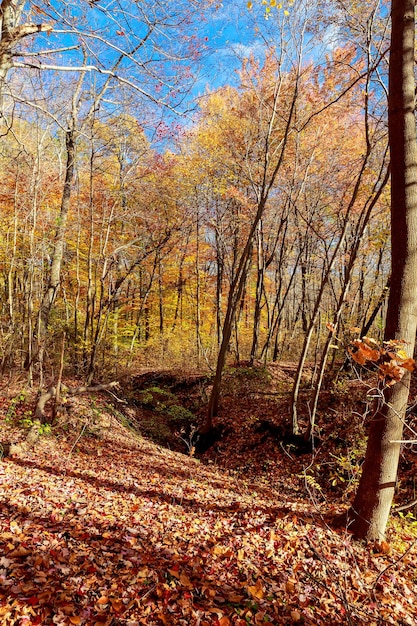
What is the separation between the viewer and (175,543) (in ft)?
13.0

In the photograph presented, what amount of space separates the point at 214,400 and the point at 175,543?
5986 millimetres

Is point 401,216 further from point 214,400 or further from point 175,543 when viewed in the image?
point 214,400

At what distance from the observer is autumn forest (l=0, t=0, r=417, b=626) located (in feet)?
10.8

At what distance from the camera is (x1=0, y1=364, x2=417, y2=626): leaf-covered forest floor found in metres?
2.97

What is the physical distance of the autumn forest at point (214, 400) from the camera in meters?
3.29

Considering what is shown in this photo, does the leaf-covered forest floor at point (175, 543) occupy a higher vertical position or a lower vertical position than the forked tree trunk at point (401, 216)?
lower

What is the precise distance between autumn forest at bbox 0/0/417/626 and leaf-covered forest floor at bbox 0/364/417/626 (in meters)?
0.03

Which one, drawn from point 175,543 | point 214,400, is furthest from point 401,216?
point 214,400

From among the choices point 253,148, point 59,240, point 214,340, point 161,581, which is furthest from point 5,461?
point 214,340

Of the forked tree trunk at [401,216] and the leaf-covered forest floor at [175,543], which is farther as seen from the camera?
the forked tree trunk at [401,216]

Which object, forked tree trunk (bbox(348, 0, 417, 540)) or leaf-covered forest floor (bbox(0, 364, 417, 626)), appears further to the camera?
forked tree trunk (bbox(348, 0, 417, 540))

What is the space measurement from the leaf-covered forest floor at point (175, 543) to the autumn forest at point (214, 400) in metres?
0.03

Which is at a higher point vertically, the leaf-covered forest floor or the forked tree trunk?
the forked tree trunk

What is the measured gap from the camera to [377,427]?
3.89 meters
